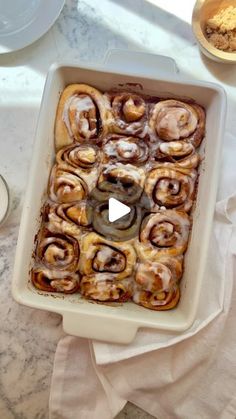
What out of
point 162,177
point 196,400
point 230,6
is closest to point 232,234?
point 162,177

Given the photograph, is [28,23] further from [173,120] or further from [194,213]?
[194,213]

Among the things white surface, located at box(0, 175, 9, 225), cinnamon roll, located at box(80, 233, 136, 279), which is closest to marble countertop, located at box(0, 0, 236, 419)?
white surface, located at box(0, 175, 9, 225)

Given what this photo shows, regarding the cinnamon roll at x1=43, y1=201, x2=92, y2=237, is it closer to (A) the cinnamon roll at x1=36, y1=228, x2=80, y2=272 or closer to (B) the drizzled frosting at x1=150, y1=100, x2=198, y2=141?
(A) the cinnamon roll at x1=36, y1=228, x2=80, y2=272

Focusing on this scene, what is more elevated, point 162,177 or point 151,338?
point 162,177

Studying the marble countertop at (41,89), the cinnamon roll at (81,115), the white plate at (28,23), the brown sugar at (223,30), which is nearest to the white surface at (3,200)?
Result: the marble countertop at (41,89)

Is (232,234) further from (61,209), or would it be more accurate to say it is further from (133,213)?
(61,209)

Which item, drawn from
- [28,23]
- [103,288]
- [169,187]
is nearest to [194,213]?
[169,187]
